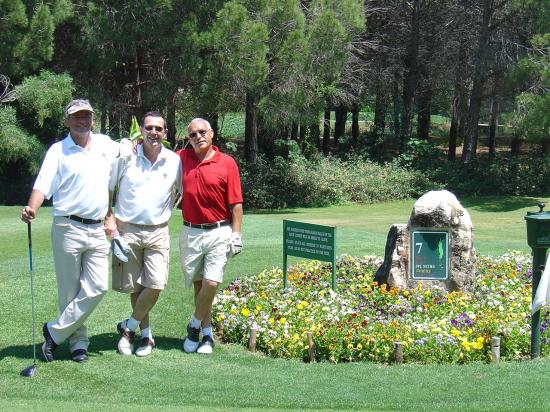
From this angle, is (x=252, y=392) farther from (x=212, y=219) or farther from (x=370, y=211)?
(x=370, y=211)

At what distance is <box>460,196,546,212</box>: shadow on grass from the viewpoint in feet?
90.9

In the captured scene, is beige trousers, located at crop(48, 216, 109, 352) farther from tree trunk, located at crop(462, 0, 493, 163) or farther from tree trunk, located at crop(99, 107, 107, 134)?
tree trunk, located at crop(462, 0, 493, 163)

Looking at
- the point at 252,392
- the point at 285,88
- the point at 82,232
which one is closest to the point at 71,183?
the point at 82,232

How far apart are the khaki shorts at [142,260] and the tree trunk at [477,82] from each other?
26.3m

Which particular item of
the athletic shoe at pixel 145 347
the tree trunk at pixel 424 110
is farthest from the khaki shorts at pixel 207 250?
the tree trunk at pixel 424 110

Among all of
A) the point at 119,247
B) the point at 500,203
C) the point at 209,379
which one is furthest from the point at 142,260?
the point at 500,203

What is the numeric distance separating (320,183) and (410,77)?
9.82 metres

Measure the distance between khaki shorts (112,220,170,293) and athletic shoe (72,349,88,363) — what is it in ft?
2.05

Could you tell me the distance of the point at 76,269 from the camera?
276 inches

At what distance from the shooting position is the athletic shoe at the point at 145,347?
24.2ft

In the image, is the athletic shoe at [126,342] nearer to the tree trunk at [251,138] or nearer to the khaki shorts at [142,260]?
the khaki shorts at [142,260]

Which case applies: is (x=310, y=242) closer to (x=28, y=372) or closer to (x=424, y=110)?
(x=28, y=372)

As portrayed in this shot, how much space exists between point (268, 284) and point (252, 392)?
3885 mm

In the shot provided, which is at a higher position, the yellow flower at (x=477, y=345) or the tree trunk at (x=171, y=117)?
the tree trunk at (x=171, y=117)
